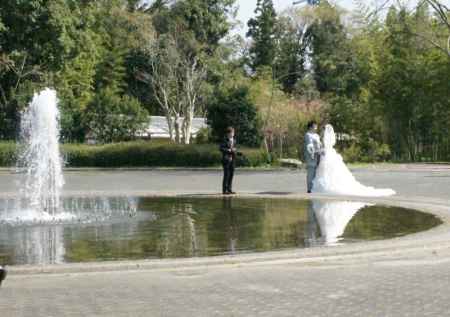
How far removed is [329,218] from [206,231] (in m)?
2.83

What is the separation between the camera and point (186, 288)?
31.5 ft

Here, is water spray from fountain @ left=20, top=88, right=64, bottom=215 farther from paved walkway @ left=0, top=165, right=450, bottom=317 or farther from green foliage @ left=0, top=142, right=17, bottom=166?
green foliage @ left=0, top=142, right=17, bottom=166

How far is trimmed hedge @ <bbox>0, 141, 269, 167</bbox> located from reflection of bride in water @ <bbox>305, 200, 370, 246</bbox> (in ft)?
82.2

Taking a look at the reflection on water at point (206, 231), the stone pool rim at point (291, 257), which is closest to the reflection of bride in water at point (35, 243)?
the reflection on water at point (206, 231)

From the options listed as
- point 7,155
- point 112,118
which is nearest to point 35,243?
point 7,155

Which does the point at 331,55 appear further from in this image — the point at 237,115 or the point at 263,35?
the point at 237,115

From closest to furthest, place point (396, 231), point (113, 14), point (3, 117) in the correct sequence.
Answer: point (396, 231) → point (3, 117) → point (113, 14)

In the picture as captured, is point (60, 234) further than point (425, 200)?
No

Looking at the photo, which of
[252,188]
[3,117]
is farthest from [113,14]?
[252,188]

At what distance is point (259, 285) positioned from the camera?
9.66 meters

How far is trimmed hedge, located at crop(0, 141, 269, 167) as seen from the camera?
150ft

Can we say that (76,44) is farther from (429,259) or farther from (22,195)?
(429,259)

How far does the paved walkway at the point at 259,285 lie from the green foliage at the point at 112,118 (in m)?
52.3

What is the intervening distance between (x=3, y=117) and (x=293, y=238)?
160 feet
